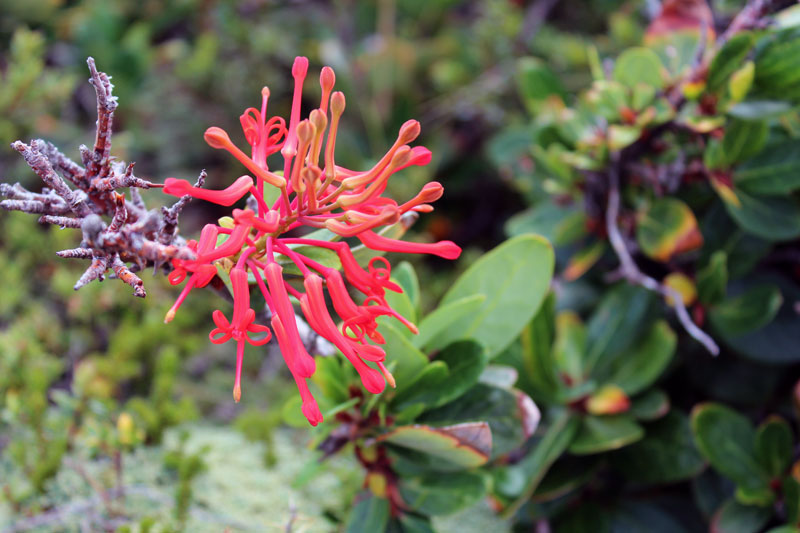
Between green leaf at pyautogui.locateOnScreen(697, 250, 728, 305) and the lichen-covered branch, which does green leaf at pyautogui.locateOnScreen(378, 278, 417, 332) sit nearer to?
the lichen-covered branch

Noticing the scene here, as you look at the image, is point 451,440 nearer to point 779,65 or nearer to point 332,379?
point 332,379

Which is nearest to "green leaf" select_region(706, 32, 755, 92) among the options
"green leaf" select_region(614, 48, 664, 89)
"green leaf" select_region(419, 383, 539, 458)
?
"green leaf" select_region(614, 48, 664, 89)

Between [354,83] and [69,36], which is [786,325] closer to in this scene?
[354,83]

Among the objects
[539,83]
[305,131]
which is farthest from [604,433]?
[539,83]

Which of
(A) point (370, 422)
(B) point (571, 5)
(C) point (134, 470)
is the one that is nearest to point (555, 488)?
(A) point (370, 422)

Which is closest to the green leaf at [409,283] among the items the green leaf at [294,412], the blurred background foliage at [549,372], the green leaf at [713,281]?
the blurred background foliage at [549,372]

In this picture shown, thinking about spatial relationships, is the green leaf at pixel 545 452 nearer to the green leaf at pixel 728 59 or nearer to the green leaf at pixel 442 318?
the green leaf at pixel 442 318
